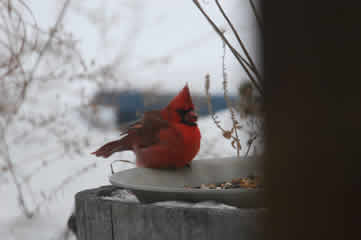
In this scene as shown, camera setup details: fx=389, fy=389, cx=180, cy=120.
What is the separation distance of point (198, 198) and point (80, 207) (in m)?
0.25

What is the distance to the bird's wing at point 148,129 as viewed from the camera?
2.76ft

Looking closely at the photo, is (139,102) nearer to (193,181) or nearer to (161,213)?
(193,181)

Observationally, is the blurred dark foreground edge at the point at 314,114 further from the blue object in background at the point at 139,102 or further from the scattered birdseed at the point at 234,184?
the blue object in background at the point at 139,102

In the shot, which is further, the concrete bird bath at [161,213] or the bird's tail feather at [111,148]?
the bird's tail feather at [111,148]

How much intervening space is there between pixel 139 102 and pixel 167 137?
1695 mm

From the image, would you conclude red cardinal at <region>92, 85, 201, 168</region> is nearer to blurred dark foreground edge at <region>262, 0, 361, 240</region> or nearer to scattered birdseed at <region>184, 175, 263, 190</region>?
scattered birdseed at <region>184, 175, 263, 190</region>

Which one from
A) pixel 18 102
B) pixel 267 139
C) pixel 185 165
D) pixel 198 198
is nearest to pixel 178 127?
pixel 185 165

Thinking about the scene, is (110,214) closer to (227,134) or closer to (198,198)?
(198,198)

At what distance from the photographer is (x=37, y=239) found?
166cm

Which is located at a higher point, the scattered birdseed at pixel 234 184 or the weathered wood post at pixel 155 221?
the scattered birdseed at pixel 234 184

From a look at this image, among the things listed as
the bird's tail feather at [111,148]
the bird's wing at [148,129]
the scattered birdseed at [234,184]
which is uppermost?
the bird's wing at [148,129]

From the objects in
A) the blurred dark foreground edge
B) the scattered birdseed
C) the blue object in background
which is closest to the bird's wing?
the scattered birdseed

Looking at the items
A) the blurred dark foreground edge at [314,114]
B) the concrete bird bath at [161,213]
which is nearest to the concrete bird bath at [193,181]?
the concrete bird bath at [161,213]

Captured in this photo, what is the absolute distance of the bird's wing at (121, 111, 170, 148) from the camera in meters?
0.84
